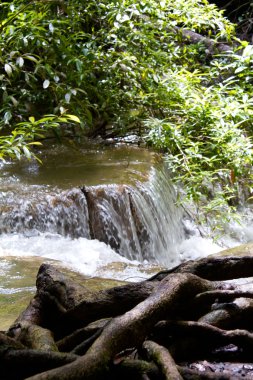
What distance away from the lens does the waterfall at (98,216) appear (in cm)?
668

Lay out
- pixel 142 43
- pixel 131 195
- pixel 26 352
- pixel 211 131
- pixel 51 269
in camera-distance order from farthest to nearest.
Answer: pixel 142 43
pixel 211 131
pixel 131 195
pixel 51 269
pixel 26 352

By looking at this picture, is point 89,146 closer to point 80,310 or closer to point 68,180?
point 68,180

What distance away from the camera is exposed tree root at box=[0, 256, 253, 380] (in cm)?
191

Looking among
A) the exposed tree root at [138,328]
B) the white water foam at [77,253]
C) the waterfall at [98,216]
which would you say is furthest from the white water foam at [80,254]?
the exposed tree root at [138,328]

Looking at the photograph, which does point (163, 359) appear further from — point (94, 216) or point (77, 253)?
point (94, 216)

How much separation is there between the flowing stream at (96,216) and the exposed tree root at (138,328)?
10.1ft

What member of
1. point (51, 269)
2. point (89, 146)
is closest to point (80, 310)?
point (51, 269)

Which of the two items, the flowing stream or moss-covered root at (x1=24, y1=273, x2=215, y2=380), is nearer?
moss-covered root at (x1=24, y1=273, x2=215, y2=380)

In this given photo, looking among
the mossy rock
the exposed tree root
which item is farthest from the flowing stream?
the exposed tree root

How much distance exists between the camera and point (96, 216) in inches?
270

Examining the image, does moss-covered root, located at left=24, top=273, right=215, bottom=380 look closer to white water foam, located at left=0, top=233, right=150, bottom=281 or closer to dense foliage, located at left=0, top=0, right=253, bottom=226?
white water foam, located at left=0, top=233, right=150, bottom=281

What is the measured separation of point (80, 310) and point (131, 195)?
4.73m

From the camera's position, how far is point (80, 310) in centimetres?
237

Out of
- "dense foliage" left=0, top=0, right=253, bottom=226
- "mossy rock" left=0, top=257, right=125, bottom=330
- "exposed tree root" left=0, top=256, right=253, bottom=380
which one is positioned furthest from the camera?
"dense foliage" left=0, top=0, right=253, bottom=226
